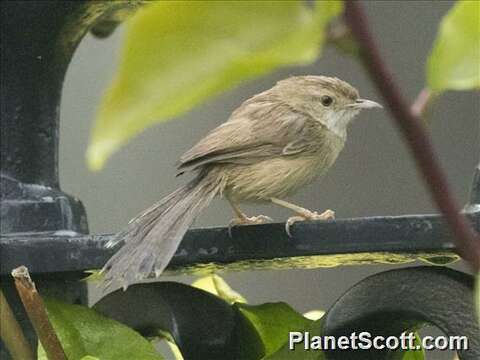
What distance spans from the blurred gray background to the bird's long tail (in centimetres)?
269

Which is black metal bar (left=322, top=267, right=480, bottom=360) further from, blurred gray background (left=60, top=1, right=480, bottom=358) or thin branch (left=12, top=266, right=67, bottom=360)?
blurred gray background (left=60, top=1, right=480, bottom=358)

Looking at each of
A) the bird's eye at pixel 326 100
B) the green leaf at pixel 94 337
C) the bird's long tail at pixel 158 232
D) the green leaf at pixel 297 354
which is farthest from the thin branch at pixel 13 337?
the bird's eye at pixel 326 100

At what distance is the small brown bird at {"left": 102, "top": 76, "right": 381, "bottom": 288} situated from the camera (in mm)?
1626

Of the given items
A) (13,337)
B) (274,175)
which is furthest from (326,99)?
(13,337)

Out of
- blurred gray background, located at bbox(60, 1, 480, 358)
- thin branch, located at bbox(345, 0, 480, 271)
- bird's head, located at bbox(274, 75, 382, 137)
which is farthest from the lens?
blurred gray background, located at bbox(60, 1, 480, 358)

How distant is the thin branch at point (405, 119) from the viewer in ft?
1.27

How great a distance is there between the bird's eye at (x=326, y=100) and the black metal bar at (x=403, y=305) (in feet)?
4.05

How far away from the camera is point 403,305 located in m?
1.15

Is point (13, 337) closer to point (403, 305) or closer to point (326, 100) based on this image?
point (403, 305)

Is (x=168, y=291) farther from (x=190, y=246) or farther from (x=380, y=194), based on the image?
(x=380, y=194)

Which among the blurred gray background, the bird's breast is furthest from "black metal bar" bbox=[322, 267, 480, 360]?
the blurred gray background

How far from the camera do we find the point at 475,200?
118 centimetres

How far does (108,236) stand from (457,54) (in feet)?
3.00

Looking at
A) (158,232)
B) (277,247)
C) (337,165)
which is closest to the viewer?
(277,247)
